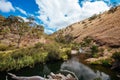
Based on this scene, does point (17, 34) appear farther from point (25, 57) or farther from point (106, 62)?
point (106, 62)

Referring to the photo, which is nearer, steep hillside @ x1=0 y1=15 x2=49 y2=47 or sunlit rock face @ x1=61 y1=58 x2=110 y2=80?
sunlit rock face @ x1=61 y1=58 x2=110 y2=80

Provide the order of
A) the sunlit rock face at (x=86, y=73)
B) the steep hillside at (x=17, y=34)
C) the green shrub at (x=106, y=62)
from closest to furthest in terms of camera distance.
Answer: the sunlit rock face at (x=86, y=73)
the green shrub at (x=106, y=62)
the steep hillside at (x=17, y=34)

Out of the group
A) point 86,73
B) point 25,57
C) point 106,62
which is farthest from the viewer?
point 106,62

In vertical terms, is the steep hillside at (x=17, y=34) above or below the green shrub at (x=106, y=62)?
above

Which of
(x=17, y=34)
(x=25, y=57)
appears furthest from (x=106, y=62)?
(x=17, y=34)

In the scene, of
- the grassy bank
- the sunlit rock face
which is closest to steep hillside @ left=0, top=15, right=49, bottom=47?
the grassy bank

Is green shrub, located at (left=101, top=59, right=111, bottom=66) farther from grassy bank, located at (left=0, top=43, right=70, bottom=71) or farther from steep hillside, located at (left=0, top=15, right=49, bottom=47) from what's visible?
steep hillside, located at (left=0, top=15, right=49, bottom=47)

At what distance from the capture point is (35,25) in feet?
317

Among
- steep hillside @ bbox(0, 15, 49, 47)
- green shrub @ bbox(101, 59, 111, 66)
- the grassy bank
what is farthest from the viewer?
steep hillside @ bbox(0, 15, 49, 47)

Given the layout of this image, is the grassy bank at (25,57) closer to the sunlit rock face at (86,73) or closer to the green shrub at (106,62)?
the sunlit rock face at (86,73)

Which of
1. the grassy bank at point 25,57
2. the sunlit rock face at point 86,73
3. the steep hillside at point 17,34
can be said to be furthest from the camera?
the steep hillside at point 17,34

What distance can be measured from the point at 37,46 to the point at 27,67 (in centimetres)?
1890

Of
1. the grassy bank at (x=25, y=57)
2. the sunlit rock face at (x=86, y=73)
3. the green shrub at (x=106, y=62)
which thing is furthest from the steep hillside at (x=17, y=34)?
the green shrub at (x=106, y=62)

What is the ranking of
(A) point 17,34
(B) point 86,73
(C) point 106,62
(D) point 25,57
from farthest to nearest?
(A) point 17,34 → (C) point 106,62 → (D) point 25,57 → (B) point 86,73
